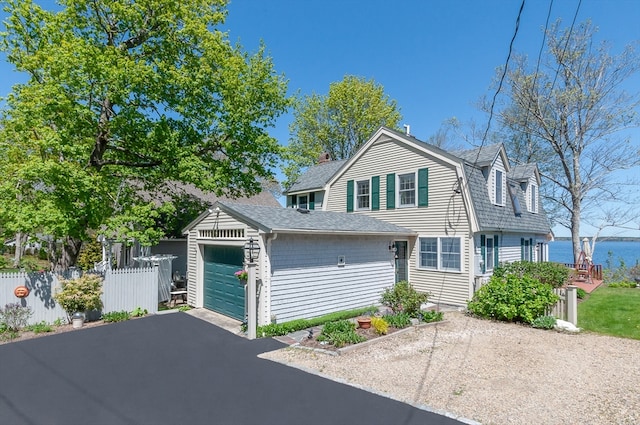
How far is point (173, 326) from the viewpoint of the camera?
402 inches

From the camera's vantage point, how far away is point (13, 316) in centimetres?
935

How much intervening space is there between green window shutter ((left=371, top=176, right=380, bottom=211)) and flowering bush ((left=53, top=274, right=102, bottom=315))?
11.4 metres

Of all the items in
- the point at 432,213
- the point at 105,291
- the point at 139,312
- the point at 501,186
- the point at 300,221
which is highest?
the point at 501,186

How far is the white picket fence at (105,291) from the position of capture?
971 cm

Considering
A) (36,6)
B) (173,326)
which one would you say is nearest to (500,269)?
(173,326)

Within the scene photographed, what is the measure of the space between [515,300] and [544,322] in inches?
36.8

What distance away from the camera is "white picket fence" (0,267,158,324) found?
31.9 ft

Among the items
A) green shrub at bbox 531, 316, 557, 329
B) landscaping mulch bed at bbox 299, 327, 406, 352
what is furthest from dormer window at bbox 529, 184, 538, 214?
landscaping mulch bed at bbox 299, 327, 406, 352

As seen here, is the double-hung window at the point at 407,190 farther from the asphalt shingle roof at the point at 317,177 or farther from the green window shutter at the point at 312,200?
the green window shutter at the point at 312,200

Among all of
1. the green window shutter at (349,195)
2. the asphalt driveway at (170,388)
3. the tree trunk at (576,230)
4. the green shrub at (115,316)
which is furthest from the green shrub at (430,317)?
the tree trunk at (576,230)

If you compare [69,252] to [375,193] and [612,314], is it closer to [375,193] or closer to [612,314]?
[375,193]

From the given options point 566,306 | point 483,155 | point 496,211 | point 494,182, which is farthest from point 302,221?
point 483,155

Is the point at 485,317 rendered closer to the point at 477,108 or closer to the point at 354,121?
the point at 477,108

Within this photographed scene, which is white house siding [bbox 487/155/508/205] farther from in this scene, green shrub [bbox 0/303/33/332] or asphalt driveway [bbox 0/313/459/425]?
green shrub [bbox 0/303/33/332]
